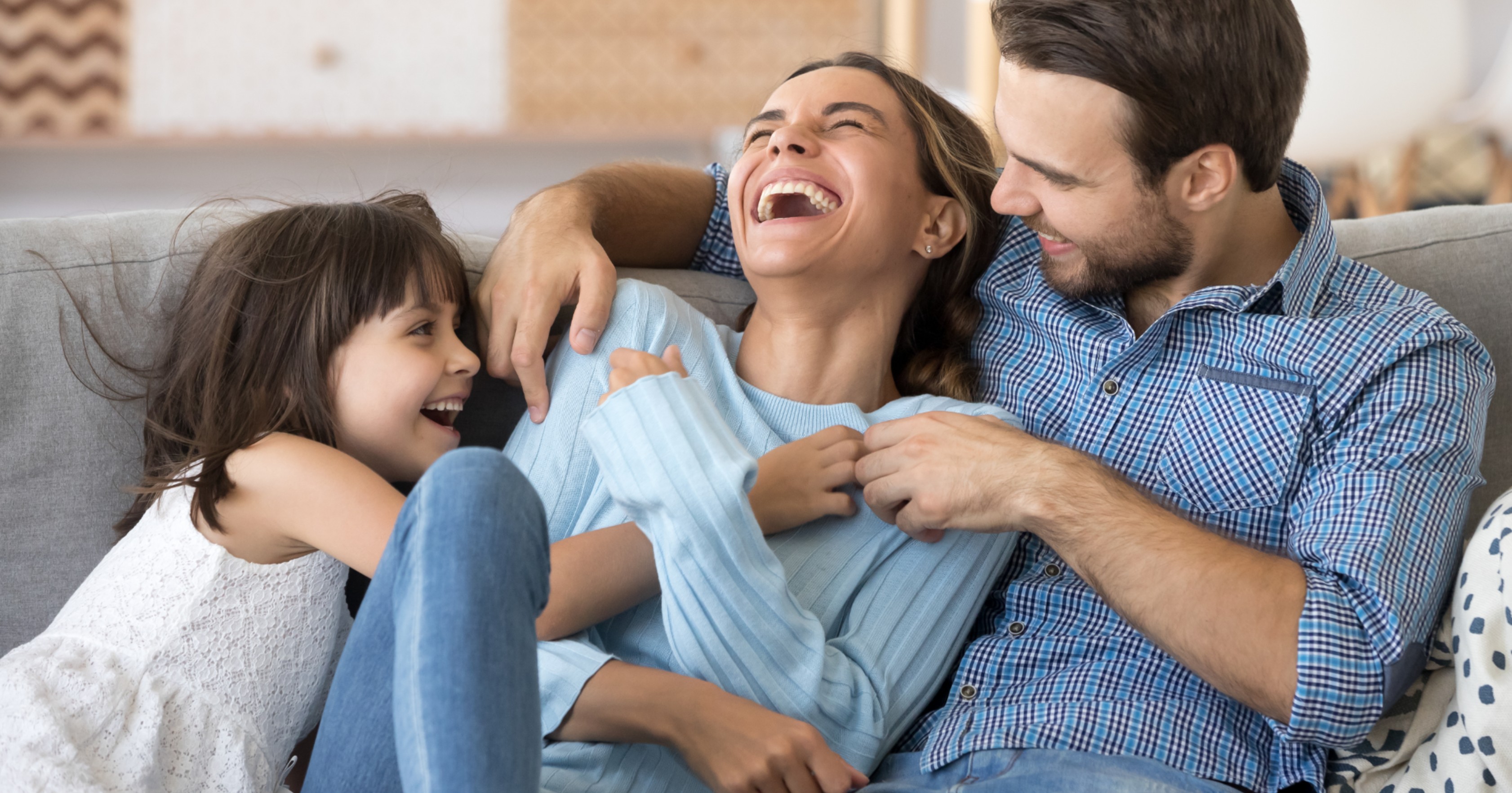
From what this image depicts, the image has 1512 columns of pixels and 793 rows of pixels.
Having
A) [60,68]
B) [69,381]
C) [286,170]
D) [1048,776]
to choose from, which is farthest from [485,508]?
[60,68]

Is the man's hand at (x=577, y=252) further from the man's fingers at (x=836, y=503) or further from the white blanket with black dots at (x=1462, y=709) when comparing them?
the white blanket with black dots at (x=1462, y=709)

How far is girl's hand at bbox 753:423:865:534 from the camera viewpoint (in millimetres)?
1261

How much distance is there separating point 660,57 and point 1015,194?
293cm

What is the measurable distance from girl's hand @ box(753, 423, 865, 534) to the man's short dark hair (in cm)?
48

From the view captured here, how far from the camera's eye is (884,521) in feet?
4.32

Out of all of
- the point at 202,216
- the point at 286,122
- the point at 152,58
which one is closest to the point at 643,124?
the point at 286,122

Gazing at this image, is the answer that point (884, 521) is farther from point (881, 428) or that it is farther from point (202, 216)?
point (202, 216)

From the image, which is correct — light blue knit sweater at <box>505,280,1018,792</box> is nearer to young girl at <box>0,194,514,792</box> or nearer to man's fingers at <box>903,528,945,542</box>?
man's fingers at <box>903,528,945,542</box>

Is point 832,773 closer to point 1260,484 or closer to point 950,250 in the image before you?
point 1260,484

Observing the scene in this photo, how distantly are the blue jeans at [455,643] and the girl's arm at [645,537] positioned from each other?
253mm

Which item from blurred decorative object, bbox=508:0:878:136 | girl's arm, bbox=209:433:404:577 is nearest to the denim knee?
girl's arm, bbox=209:433:404:577

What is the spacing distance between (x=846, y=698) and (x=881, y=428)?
30cm

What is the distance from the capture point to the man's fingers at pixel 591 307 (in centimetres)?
136

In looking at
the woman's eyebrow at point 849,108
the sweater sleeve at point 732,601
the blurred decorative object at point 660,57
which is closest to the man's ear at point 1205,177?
the woman's eyebrow at point 849,108
